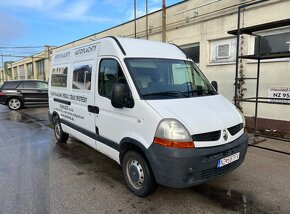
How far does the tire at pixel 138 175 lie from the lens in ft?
11.3

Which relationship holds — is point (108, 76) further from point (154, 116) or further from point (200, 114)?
point (200, 114)

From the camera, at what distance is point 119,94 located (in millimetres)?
3473

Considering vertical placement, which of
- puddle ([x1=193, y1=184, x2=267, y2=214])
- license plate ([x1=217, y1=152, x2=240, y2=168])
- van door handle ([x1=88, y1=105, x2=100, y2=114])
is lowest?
puddle ([x1=193, y1=184, x2=267, y2=214])

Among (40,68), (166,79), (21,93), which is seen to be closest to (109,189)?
(166,79)

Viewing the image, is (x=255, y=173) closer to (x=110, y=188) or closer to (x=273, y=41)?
(x=110, y=188)

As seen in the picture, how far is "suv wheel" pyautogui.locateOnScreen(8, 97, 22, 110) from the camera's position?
14699mm

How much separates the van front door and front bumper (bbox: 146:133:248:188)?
70 cm

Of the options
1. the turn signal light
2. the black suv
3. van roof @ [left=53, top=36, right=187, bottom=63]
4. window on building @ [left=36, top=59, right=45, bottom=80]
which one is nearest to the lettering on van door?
van roof @ [left=53, top=36, right=187, bottom=63]

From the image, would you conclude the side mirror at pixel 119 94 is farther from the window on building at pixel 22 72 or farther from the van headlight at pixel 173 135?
the window on building at pixel 22 72

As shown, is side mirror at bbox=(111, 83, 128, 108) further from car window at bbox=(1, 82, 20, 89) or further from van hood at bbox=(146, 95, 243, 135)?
car window at bbox=(1, 82, 20, 89)

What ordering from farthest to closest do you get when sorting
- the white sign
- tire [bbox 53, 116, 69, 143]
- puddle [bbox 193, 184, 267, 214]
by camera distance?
1. the white sign
2. tire [bbox 53, 116, 69, 143]
3. puddle [bbox 193, 184, 267, 214]

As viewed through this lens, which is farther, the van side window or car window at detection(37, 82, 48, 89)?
car window at detection(37, 82, 48, 89)

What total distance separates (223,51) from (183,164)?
20.5 ft

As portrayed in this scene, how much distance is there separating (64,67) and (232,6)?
544 cm
